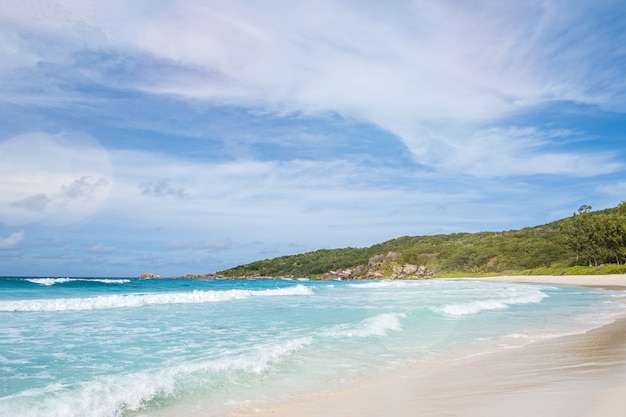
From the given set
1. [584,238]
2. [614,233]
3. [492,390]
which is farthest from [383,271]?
[492,390]

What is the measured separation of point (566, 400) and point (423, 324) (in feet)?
36.1

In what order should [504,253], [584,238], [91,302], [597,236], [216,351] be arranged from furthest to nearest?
[504,253] < [584,238] < [597,236] < [91,302] < [216,351]

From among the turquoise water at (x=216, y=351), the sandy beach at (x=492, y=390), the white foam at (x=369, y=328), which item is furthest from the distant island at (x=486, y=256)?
the sandy beach at (x=492, y=390)

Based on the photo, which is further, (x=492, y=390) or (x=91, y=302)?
(x=91, y=302)

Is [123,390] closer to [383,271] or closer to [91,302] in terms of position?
[91,302]

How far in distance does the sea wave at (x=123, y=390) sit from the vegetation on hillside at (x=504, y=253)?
65604 mm

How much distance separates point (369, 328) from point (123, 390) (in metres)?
9.09

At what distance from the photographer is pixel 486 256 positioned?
108438mm

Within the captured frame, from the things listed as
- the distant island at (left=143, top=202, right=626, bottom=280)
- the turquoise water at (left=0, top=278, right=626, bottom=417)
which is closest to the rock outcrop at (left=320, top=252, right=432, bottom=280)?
the distant island at (left=143, top=202, right=626, bottom=280)

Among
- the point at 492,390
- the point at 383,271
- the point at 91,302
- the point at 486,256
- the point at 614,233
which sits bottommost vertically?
the point at 492,390

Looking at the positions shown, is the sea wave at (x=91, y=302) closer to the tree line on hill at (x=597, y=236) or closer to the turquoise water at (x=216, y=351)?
the turquoise water at (x=216, y=351)

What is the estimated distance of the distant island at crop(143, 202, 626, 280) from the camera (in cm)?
7000

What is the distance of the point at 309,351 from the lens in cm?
1146

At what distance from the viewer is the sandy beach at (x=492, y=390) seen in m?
6.00
